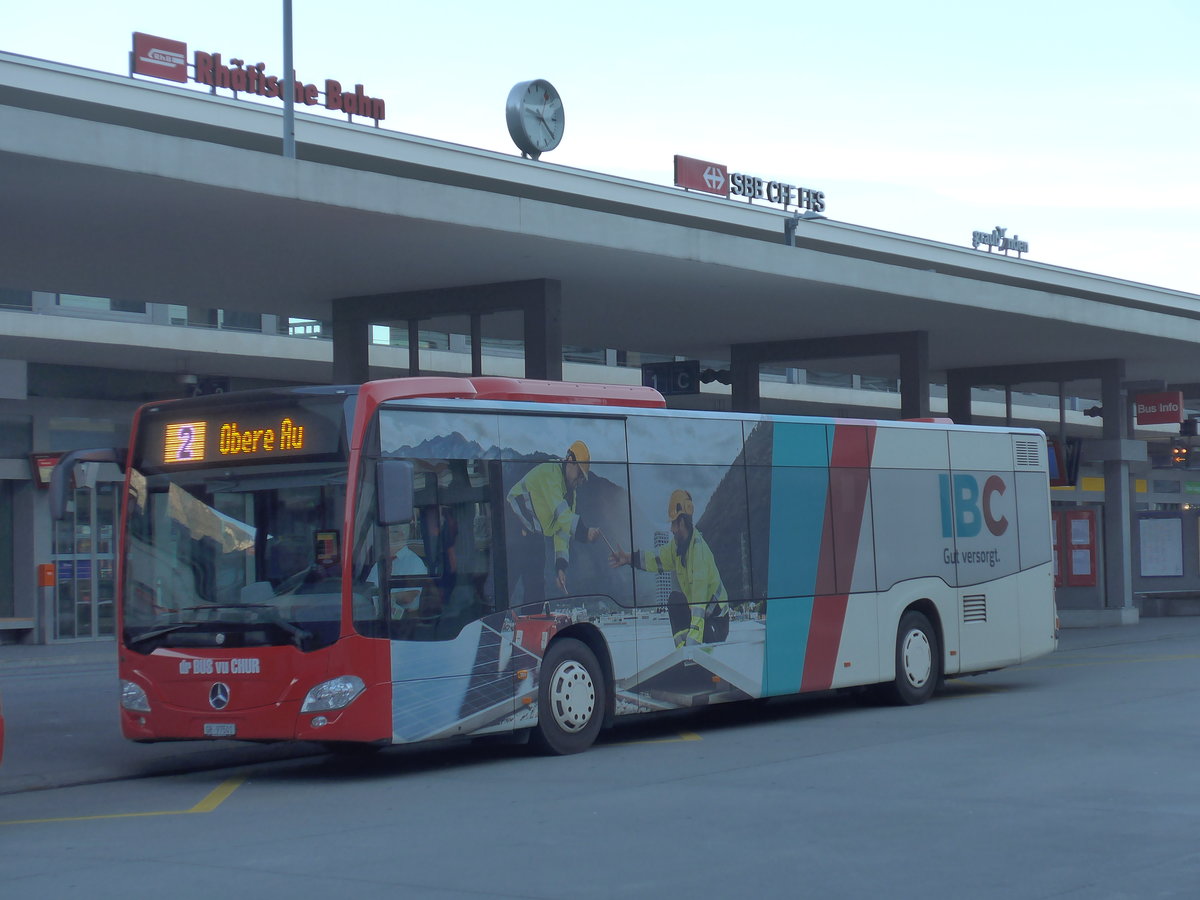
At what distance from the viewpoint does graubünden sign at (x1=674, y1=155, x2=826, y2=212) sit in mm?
51344

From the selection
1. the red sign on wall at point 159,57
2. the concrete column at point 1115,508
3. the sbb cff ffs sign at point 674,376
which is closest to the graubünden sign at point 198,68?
the red sign on wall at point 159,57

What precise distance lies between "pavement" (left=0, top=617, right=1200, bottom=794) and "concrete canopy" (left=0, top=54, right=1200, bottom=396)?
522cm

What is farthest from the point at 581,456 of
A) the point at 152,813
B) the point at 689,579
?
the point at 152,813

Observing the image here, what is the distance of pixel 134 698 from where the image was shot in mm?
11930

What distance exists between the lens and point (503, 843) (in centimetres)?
848

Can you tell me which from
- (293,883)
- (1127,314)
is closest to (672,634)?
(293,883)

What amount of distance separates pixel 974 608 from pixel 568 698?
253 inches

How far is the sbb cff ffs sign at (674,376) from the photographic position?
27.9 m

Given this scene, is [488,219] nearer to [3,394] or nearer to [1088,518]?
[3,394]

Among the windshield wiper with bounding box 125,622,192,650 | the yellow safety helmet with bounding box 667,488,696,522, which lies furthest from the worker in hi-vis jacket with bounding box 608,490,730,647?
the windshield wiper with bounding box 125,622,192,650

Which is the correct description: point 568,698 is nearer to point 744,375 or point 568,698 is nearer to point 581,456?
point 581,456

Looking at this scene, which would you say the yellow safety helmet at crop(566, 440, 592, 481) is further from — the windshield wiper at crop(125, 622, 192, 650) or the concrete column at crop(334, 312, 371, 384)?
the concrete column at crop(334, 312, 371, 384)

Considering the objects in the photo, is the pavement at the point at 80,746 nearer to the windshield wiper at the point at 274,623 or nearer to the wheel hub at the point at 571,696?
the windshield wiper at the point at 274,623

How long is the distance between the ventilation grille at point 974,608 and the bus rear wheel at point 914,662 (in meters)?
0.55
